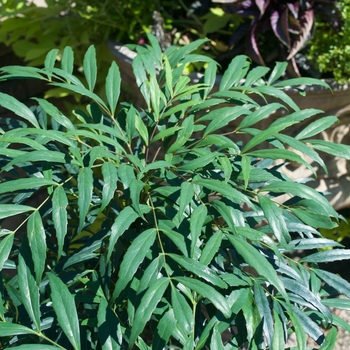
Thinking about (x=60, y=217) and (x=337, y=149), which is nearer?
(x=60, y=217)

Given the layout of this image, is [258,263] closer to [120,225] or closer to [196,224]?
[196,224]

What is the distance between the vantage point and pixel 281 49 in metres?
2.01

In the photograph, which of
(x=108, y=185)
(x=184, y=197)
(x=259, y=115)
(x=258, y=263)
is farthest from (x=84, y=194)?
(x=259, y=115)

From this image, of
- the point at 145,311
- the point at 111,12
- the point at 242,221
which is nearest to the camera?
the point at 145,311

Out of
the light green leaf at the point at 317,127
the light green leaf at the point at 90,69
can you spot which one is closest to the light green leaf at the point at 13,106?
the light green leaf at the point at 90,69

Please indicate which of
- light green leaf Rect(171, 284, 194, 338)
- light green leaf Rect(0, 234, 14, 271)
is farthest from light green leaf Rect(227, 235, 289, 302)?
light green leaf Rect(0, 234, 14, 271)

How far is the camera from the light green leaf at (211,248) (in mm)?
879

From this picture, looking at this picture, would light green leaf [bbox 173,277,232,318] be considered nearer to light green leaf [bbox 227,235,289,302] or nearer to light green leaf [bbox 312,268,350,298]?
light green leaf [bbox 227,235,289,302]

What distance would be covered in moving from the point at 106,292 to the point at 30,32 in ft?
4.99

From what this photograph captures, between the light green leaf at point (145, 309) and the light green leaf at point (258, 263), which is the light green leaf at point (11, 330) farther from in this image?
the light green leaf at point (258, 263)

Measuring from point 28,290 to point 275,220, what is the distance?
0.39 meters

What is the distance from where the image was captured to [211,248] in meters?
0.89

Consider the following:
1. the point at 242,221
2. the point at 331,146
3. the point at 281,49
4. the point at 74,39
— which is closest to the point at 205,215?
the point at 242,221

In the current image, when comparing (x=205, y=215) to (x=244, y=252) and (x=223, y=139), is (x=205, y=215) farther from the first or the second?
(x=223, y=139)
